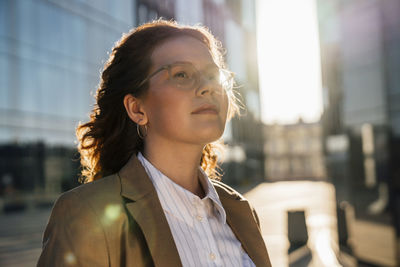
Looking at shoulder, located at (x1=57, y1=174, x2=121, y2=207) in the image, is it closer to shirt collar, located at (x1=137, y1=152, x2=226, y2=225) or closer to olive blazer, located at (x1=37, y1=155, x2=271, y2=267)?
olive blazer, located at (x1=37, y1=155, x2=271, y2=267)

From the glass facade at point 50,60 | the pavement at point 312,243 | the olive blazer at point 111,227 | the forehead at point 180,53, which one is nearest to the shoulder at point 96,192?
the olive blazer at point 111,227

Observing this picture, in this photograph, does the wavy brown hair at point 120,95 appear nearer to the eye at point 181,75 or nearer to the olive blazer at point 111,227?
the eye at point 181,75

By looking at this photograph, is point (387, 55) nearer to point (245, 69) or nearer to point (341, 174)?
point (341, 174)

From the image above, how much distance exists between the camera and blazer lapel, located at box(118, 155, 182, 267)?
1.52m

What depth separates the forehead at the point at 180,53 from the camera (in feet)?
6.23

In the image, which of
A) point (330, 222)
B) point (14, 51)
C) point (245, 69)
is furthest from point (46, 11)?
point (245, 69)

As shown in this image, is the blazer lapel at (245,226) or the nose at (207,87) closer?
the nose at (207,87)

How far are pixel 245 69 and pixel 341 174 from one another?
15949mm

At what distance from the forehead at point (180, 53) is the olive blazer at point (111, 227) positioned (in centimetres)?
52

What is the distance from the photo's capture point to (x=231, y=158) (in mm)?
38812

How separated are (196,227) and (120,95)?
696 mm

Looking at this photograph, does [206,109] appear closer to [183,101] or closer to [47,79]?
[183,101]

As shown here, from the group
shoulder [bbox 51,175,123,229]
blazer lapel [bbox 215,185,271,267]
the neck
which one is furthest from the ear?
blazer lapel [bbox 215,185,271,267]

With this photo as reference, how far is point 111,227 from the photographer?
148 cm
